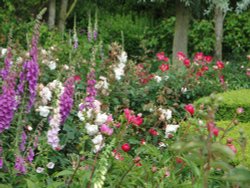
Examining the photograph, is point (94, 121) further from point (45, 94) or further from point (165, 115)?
point (165, 115)

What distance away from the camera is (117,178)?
9.95 ft

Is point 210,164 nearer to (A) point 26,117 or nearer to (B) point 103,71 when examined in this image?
(A) point 26,117

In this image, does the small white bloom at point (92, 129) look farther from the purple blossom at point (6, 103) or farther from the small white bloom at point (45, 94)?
the small white bloom at point (45, 94)

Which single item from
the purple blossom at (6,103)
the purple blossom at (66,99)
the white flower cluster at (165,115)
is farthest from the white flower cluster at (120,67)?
the purple blossom at (6,103)

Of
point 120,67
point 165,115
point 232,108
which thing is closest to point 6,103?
point 165,115

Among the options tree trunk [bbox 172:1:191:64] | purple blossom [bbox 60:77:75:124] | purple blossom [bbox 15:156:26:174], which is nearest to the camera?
purple blossom [bbox 15:156:26:174]

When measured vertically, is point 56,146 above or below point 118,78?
below

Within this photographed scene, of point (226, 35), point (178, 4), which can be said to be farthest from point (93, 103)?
point (226, 35)

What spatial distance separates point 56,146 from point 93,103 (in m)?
0.57

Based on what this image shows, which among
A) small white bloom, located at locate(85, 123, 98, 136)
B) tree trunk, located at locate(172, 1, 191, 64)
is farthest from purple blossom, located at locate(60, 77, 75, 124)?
tree trunk, located at locate(172, 1, 191, 64)

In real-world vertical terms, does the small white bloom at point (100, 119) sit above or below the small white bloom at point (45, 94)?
below

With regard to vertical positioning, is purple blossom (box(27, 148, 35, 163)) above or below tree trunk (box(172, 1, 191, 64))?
below

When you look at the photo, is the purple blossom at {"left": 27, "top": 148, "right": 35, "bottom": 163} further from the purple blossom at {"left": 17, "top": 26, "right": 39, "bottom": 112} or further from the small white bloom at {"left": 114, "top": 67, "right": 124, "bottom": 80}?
the small white bloom at {"left": 114, "top": 67, "right": 124, "bottom": 80}

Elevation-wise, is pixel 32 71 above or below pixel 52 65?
below
